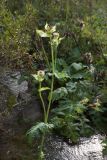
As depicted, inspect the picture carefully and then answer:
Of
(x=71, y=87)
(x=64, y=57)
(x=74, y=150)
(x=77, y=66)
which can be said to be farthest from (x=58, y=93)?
(x=64, y=57)

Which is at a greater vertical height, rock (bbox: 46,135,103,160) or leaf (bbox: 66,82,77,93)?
leaf (bbox: 66,82,77,93)

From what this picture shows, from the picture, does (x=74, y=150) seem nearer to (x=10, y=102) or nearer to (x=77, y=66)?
(x=10, y=102)

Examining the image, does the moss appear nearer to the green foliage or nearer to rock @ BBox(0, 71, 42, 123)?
rock @ BBox(0, 71, 42, 123)

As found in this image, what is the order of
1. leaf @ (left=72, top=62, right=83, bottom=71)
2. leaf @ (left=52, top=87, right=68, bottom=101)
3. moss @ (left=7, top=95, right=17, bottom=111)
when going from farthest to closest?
leaf @ (left=72, top=62, right=83, bottom=71)
moss @ (left=7, top=95, right=17, bottom=111)
leaf @ (left=52, top=87, right=68, bottom=101)

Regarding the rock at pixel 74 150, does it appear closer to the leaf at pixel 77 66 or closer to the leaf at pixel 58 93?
the leaf at pixel 58 93

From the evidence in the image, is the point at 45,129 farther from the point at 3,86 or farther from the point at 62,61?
the point at 62,61

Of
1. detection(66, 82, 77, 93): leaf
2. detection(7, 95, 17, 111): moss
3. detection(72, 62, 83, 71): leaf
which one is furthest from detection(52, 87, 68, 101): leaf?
detection(72, 62, 83, 71): leaf

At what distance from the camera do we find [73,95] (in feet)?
12.4

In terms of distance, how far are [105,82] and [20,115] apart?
2.89ft

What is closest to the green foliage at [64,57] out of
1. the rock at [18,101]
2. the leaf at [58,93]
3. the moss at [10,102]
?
the leaf at [58,93]

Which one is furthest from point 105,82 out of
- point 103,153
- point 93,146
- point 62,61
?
point 103,153

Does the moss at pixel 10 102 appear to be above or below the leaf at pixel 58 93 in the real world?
below

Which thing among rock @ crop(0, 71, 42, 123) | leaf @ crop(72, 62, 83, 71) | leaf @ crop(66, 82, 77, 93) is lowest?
rock @ crop(0, 71, 42, 123)

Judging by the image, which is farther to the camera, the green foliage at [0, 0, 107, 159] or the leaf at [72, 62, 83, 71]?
the leaf at [72, 62, 83, 71]
